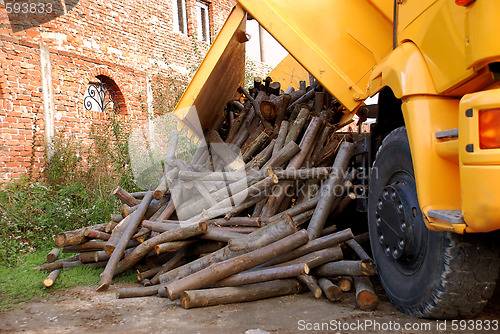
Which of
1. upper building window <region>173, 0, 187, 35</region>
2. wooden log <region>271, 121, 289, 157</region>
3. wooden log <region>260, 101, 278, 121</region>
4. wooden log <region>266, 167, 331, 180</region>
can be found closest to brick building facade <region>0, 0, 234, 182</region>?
upper building window <region>173, 0, 187, 35</region>

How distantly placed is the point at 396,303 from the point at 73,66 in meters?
8.19

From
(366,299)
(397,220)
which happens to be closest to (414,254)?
(397,220)

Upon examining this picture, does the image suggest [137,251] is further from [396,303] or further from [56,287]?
[396,303]

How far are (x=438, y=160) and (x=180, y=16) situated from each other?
1136 cm

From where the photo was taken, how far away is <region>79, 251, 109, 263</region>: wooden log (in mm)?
4691

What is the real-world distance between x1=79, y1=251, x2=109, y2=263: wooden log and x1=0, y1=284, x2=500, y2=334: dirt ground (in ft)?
3.14

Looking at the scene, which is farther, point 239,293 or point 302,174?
point 302,174

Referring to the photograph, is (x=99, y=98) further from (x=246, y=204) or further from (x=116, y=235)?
(x=246, y=204)

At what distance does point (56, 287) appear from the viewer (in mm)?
4203

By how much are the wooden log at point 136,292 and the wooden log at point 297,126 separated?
8.11 ft


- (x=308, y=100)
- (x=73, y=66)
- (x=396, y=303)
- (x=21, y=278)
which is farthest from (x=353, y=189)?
(x=73, y=66)

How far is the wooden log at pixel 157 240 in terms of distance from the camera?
412 cm

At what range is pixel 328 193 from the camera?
418 centimetres

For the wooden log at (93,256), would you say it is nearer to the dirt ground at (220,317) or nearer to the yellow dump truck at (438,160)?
the dirt ground at (220,317)
